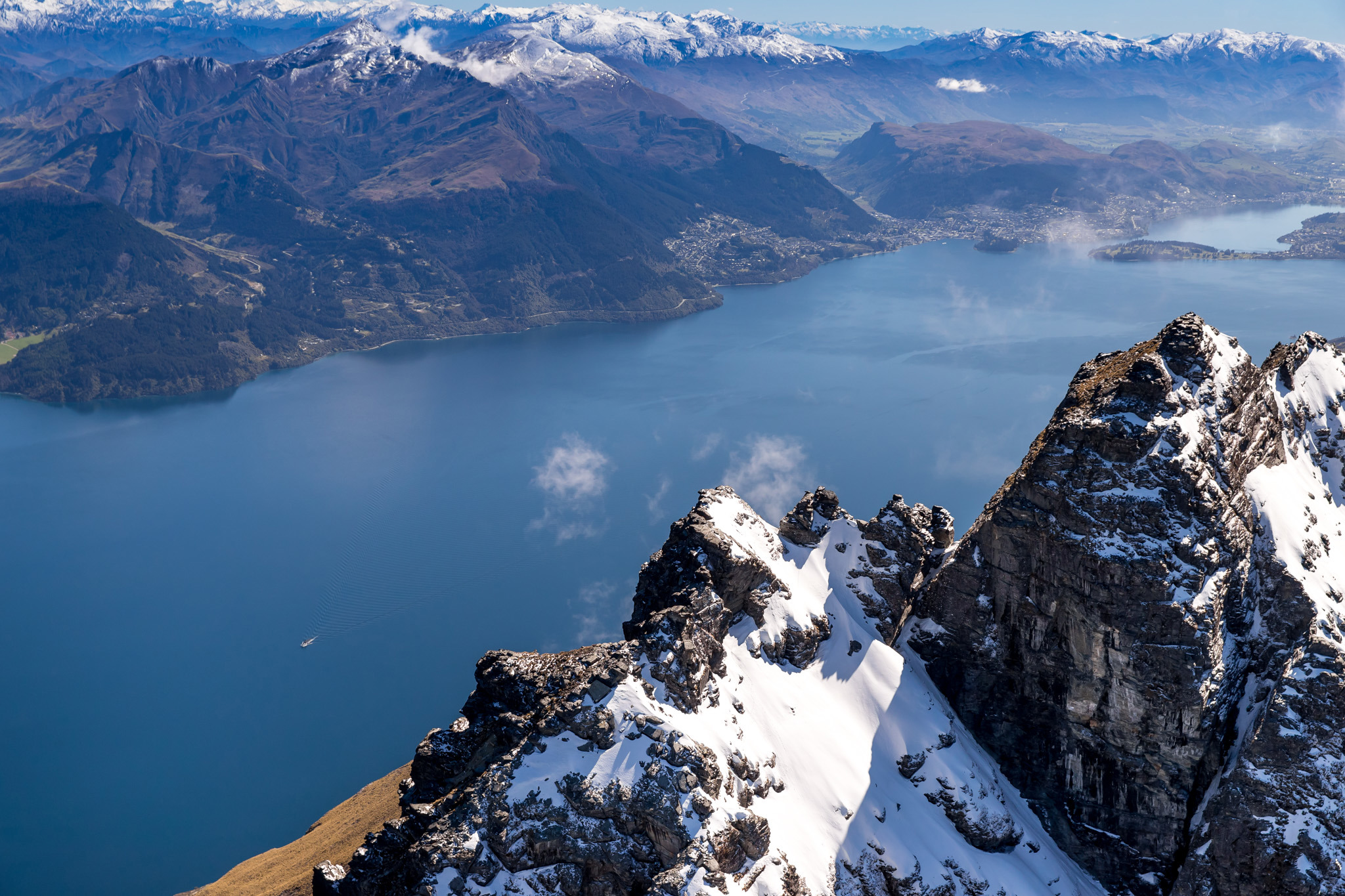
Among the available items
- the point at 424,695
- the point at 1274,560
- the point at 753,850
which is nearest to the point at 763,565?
the point at 753,850

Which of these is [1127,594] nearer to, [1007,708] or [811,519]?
[1007,708]

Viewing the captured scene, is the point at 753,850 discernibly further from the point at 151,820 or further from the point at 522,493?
the point at 522,493

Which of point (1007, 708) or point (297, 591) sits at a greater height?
point (1007, 708)

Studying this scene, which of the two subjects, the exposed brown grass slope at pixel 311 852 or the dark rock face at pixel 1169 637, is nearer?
the dark rock face at pixel 1169 637

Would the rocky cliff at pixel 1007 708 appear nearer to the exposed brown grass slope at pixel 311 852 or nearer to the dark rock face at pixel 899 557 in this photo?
the dark rock face at pixel 899 557

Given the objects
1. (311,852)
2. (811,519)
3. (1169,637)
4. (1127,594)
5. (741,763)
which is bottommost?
(311,852)

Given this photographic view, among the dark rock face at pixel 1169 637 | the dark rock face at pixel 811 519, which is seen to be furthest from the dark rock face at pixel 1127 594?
the dark rock face at pixel 811 519

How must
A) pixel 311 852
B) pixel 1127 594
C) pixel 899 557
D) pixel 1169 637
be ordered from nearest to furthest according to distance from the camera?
pixel 1169 637 < pixel 1127 594 < pixel 311 852 < pixel 899 557

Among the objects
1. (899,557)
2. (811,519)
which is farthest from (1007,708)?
(811,519)
